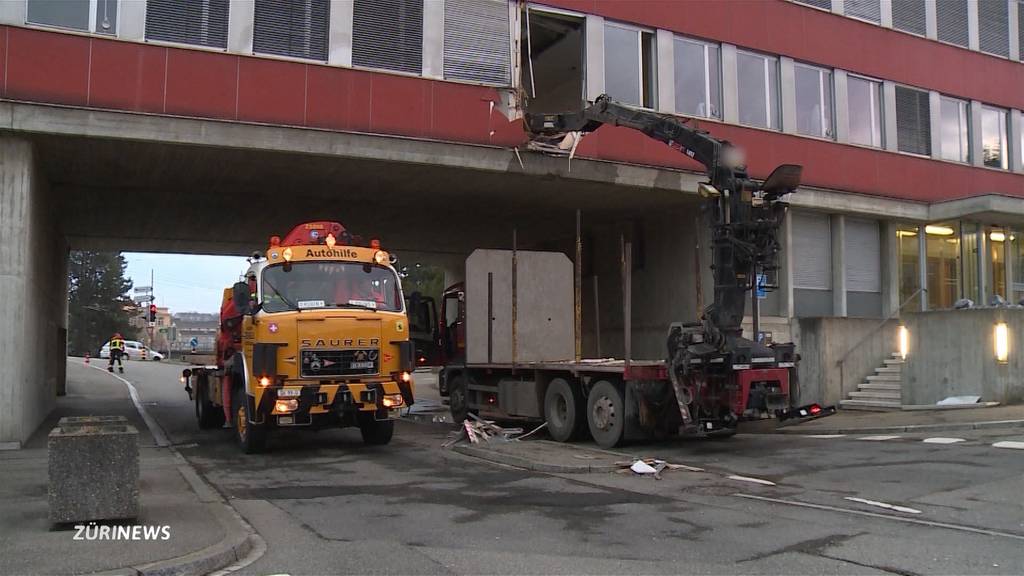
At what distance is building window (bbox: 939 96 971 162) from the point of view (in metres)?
23.2

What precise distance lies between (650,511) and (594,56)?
39.2 feet

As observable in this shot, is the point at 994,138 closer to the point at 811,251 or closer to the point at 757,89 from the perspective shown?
the point at 811,251

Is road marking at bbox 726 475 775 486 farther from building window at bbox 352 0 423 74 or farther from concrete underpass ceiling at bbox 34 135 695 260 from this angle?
building window at bbox 352 0 423 74

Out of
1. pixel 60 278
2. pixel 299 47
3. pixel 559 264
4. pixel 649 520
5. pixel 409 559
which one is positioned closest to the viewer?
pixel 409 559

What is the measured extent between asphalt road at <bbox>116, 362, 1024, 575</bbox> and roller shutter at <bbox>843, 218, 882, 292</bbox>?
8466mm

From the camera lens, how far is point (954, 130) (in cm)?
2352

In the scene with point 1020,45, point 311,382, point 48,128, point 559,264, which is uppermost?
point 1020,45

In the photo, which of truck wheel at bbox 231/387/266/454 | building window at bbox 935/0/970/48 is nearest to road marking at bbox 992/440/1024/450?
truck wheel at bbox 231/387/266/454

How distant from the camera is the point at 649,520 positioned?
25.7 feet

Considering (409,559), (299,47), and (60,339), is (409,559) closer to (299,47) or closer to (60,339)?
(299,47)

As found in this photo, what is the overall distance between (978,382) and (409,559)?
16.9m

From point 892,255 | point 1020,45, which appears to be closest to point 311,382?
point 892,255

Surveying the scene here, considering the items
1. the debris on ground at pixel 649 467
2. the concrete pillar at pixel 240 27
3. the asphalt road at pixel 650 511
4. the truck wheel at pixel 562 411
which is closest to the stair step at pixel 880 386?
the asphalt road at pixel 650 511

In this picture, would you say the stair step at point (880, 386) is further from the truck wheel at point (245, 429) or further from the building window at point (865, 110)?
the truck wheel at point (245, 429)
